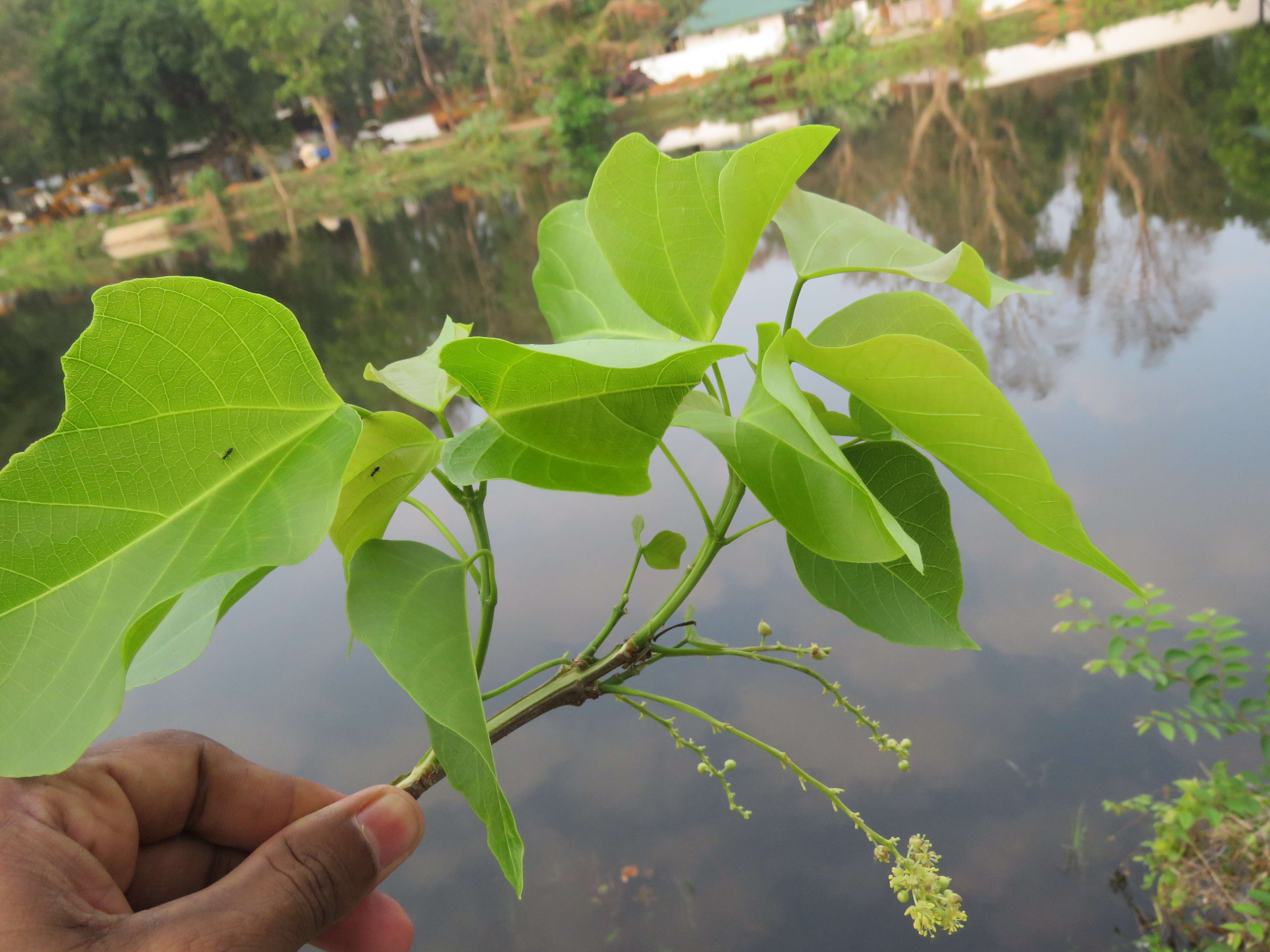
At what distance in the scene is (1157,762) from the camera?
781mm

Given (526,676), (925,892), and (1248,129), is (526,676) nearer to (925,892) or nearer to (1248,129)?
(925,892)

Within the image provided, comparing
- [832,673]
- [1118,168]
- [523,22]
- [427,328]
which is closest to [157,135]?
[523,22]

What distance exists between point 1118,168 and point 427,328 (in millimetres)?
1986

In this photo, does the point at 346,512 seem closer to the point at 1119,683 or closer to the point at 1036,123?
the point at 1119,683

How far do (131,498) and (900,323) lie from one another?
0.53 ft

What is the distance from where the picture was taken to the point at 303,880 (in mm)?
243

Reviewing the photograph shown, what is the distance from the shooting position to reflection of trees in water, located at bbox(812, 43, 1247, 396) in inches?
59.1

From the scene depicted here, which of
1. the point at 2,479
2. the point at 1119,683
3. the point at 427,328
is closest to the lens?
the point at 2,479

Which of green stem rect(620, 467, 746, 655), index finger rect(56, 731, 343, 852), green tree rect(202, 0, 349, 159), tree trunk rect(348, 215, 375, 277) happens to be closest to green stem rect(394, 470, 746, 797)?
green stem rect(620, 467, 746, 655)

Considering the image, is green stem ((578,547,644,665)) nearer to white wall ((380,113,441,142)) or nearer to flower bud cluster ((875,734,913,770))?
flower bud cluster ((875,734,913,770))

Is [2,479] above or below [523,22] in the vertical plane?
below

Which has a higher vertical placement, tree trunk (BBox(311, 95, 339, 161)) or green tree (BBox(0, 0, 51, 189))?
green tree (BBox(0, 0, 51, 189))

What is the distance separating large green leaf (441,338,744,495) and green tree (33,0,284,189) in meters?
7.26

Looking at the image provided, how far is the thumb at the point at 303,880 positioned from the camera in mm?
223
